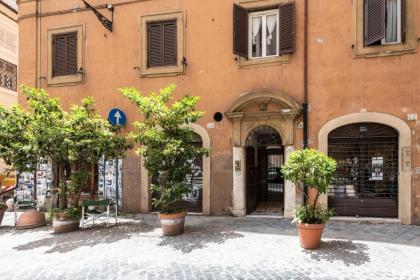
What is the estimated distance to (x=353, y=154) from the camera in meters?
8.75

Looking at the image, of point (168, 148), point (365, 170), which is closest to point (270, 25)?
point (365, 170)

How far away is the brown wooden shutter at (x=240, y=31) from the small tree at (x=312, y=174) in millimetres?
4045

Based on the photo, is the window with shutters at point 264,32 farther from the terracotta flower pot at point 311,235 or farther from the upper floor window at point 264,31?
the terracotta flower pot at point 311,235

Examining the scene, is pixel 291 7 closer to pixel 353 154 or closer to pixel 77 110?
pixel 353 154

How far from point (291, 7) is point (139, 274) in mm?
7571

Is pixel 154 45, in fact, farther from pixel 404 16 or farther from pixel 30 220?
pixel 404 16

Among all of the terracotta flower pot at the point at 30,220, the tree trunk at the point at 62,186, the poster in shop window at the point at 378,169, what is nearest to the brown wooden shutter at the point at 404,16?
the poster in shop window at the point at 378,169

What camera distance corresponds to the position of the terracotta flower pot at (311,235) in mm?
6126

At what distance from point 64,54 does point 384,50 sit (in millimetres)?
9712

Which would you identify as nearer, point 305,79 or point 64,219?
point 64,219

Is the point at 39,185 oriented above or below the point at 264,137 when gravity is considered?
below

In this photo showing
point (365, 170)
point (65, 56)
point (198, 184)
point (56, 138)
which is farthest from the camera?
point (65, 56)

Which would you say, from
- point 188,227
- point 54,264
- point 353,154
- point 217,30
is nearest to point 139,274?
point 54,264

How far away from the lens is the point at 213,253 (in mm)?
6078
